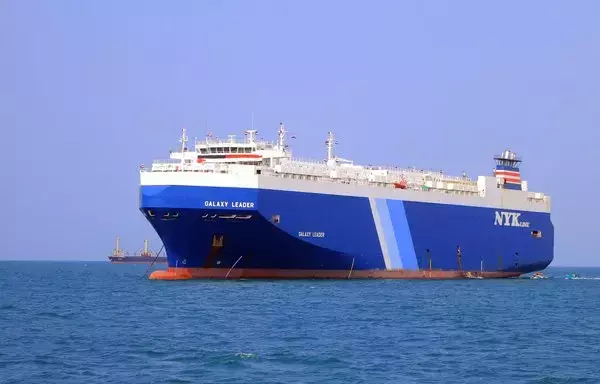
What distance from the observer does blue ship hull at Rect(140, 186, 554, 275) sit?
56.2m

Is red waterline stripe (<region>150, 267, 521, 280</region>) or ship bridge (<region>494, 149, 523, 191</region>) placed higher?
ship bridge (<region>494, 149, 523, 191</region>)

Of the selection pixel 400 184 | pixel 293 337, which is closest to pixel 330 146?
pixel 400 184

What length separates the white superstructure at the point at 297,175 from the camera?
5675 cm

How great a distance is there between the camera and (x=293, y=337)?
1294 inches

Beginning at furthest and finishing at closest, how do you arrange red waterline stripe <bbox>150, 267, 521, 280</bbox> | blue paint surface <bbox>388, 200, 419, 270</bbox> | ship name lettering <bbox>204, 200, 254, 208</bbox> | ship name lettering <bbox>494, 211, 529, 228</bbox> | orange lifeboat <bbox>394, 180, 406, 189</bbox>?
ship name lettering <bbox>494, 211, 529, 228</bbox>
orange lifeboat <bbox>394, 180, 406, 189</bbox>
blue paint surface <bbox>388, 200, 419, 270</bbox>
red waterline stripe <bbox>150, 267, 521, 280</bbox>
ship name lettering <bbox>204, 200, 254, 208</bbox>

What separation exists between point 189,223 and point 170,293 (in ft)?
24.9

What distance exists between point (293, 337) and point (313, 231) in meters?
27.3

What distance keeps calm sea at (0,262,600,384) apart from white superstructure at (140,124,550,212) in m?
6.43

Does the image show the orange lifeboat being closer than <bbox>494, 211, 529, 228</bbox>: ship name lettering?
Yes

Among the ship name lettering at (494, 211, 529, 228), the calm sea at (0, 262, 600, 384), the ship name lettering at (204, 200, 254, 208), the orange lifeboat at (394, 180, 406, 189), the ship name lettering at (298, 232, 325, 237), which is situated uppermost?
the orange lifeboat at (394, 180, 406, 189)

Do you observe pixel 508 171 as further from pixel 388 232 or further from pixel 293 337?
pixel 293 337

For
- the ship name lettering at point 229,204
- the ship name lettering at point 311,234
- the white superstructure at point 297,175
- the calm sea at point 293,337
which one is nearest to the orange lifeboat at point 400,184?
the white superstructure at point 297,175

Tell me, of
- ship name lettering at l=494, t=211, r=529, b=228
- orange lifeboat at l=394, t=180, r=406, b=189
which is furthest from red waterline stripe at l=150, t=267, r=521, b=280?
ship name lettering at l=494, t=211, r=529, b=228

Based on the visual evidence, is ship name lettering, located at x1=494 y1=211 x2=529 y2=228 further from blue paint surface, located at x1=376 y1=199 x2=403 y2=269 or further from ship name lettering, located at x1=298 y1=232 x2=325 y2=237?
ship name lettering, located at x1=298 y1=232 x2=325 y2=237
